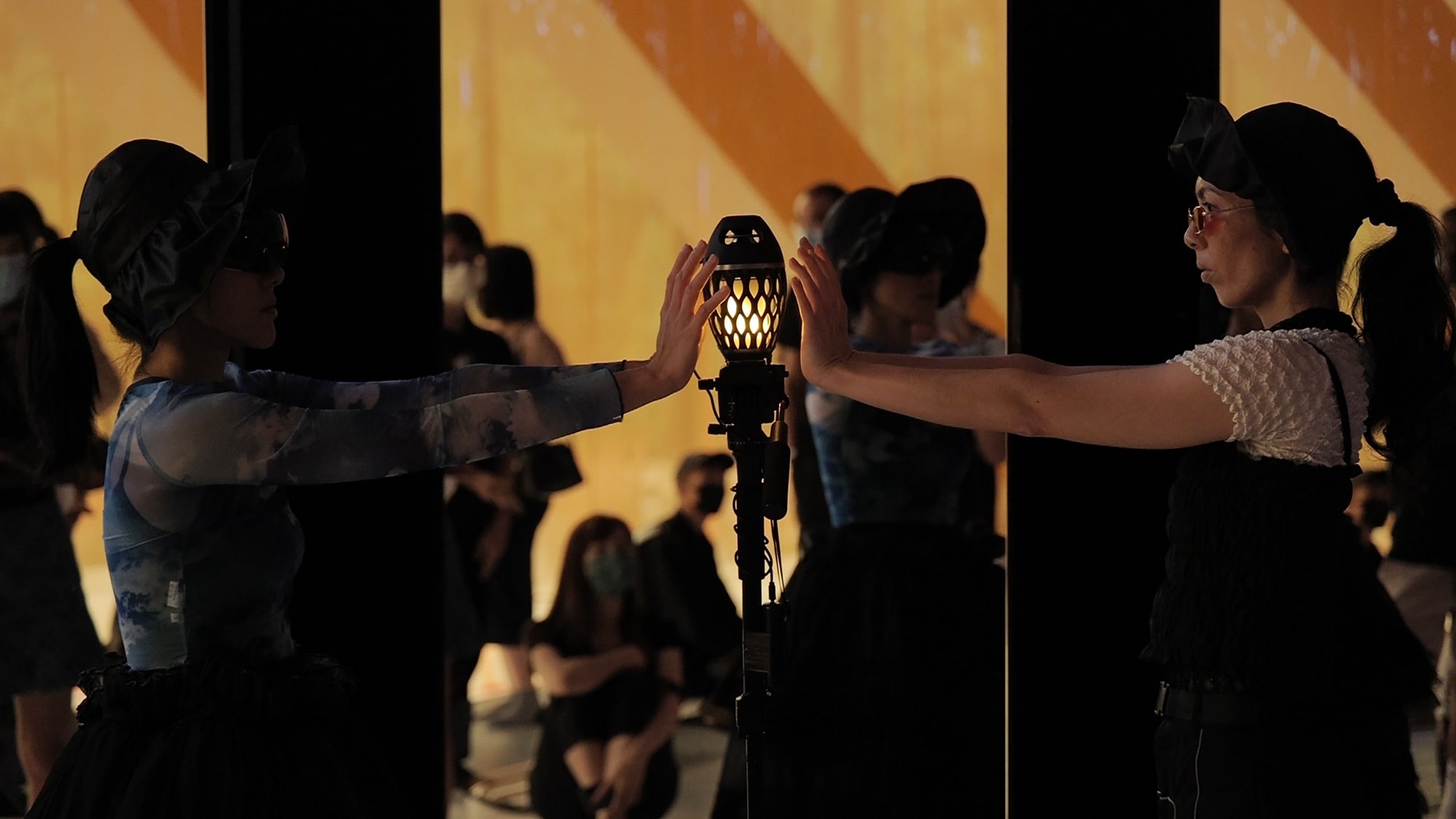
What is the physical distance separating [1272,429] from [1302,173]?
355mm

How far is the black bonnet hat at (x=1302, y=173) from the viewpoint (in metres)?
2.14

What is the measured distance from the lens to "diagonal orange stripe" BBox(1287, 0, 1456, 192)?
3.53m

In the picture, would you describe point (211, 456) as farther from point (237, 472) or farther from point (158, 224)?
point (158, 224)

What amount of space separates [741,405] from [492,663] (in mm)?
1649

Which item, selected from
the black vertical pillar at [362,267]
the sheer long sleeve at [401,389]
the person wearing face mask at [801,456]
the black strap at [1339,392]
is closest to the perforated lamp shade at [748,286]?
the sheer long sleeve at [401,389]

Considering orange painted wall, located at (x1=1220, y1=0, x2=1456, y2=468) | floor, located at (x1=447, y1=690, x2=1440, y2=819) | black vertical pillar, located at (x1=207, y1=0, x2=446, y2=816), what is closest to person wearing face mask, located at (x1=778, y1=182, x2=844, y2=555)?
floor, located at (x1=447, y1=690, x2=1440, y2=819)

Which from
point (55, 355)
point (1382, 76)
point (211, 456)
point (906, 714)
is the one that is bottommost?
point (906, 714)

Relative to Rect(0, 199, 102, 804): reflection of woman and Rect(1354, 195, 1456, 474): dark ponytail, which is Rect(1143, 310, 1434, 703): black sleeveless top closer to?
Rect(1354, 195, 1456, 474): dark ponytail

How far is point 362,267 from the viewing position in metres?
3.20

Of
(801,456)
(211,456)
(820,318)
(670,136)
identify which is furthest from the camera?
(801,456)

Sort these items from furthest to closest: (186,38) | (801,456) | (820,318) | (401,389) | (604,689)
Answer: (801,456)
(604,689)
(186,38)
(401,389)
(820,318)

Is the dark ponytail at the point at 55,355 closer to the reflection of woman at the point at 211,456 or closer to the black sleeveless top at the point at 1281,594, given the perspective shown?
the reflection of woman at the point at 211,456

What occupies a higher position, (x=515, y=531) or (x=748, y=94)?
(x=748, y=94)

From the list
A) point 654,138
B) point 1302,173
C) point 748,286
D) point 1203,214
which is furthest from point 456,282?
point 1302,173
